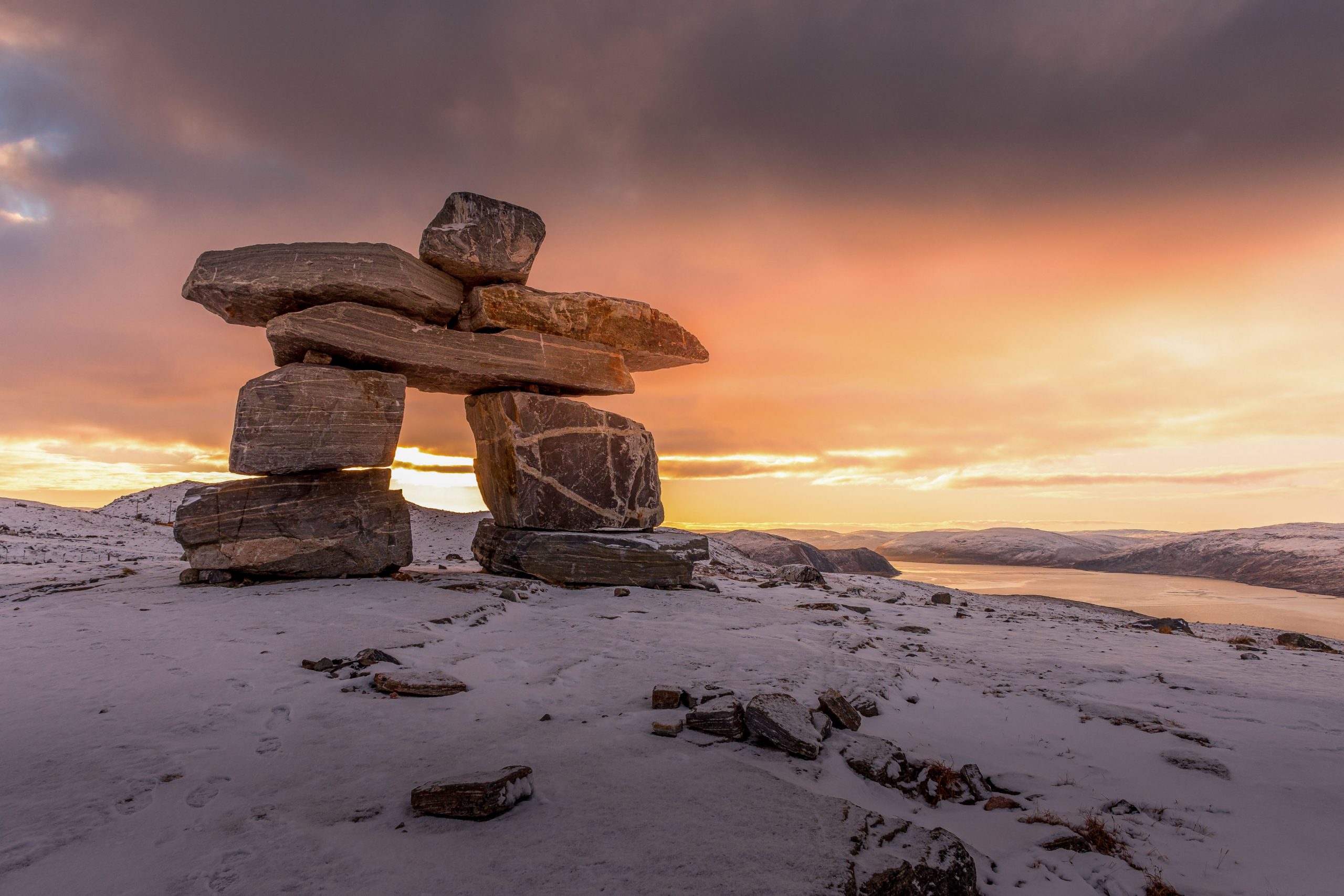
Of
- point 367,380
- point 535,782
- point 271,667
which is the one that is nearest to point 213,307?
point 367,380

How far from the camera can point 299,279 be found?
780 centimetres

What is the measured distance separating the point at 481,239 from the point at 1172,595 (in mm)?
18680

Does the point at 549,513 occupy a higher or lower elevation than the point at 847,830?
higher

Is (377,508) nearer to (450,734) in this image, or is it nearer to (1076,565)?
(450,734)

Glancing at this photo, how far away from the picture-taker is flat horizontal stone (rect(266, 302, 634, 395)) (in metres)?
7.93

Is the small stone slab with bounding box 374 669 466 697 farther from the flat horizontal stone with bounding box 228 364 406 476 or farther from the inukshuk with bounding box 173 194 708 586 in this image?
the flat horizontal stone with bounding box 228 364 406 476

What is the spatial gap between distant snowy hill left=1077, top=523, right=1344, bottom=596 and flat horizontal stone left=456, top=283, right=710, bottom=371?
1915cm

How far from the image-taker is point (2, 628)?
518cm

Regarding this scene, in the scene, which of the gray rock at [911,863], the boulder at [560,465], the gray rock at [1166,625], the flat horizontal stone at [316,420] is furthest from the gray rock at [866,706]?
the gray rock at [1166,625]

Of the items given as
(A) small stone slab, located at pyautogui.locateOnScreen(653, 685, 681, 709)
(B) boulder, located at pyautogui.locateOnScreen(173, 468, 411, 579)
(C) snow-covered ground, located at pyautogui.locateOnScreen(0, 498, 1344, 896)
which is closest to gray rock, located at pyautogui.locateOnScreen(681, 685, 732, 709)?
(A) small stone slab, located at pyautogui.locateOnScreen(653, 685, 681, 709)

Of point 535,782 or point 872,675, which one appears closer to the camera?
point 535,782

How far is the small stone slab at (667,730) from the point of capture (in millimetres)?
3684

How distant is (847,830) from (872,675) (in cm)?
251

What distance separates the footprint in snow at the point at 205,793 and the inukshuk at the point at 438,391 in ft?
18.1
